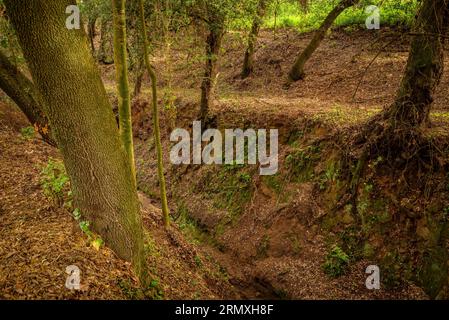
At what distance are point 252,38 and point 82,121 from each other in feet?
32.3

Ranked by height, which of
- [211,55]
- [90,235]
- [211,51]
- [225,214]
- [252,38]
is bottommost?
[225,214]

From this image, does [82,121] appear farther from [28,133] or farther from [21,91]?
[28,133]

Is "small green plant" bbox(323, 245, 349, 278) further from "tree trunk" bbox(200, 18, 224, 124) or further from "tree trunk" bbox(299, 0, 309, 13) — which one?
"tree trunk" bbox(299, 0, 309, 13)

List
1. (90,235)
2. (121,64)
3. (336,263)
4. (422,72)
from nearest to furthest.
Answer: (90,235) → (121,64) → (422,72) → (336,263)

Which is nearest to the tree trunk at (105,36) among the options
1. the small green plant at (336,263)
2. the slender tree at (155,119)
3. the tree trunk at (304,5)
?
the slender tree at (155,119)

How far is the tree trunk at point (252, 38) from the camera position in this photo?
1278cm

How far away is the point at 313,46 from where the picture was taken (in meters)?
15.0

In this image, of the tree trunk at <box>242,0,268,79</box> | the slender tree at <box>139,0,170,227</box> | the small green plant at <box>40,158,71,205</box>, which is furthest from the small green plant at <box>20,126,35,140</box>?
the tree trunk at <box>242,0,268,79</box>

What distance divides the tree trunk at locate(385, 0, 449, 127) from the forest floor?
711 mm

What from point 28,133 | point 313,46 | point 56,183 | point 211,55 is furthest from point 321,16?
point 56,183

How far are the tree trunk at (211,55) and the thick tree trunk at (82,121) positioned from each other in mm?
7059

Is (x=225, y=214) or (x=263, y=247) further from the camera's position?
(x=225, y=214)

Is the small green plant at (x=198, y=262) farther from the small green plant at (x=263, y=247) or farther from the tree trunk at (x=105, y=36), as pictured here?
the tree trunk at (x=105, y=36)

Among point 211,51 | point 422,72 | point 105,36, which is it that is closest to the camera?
point 422,72
